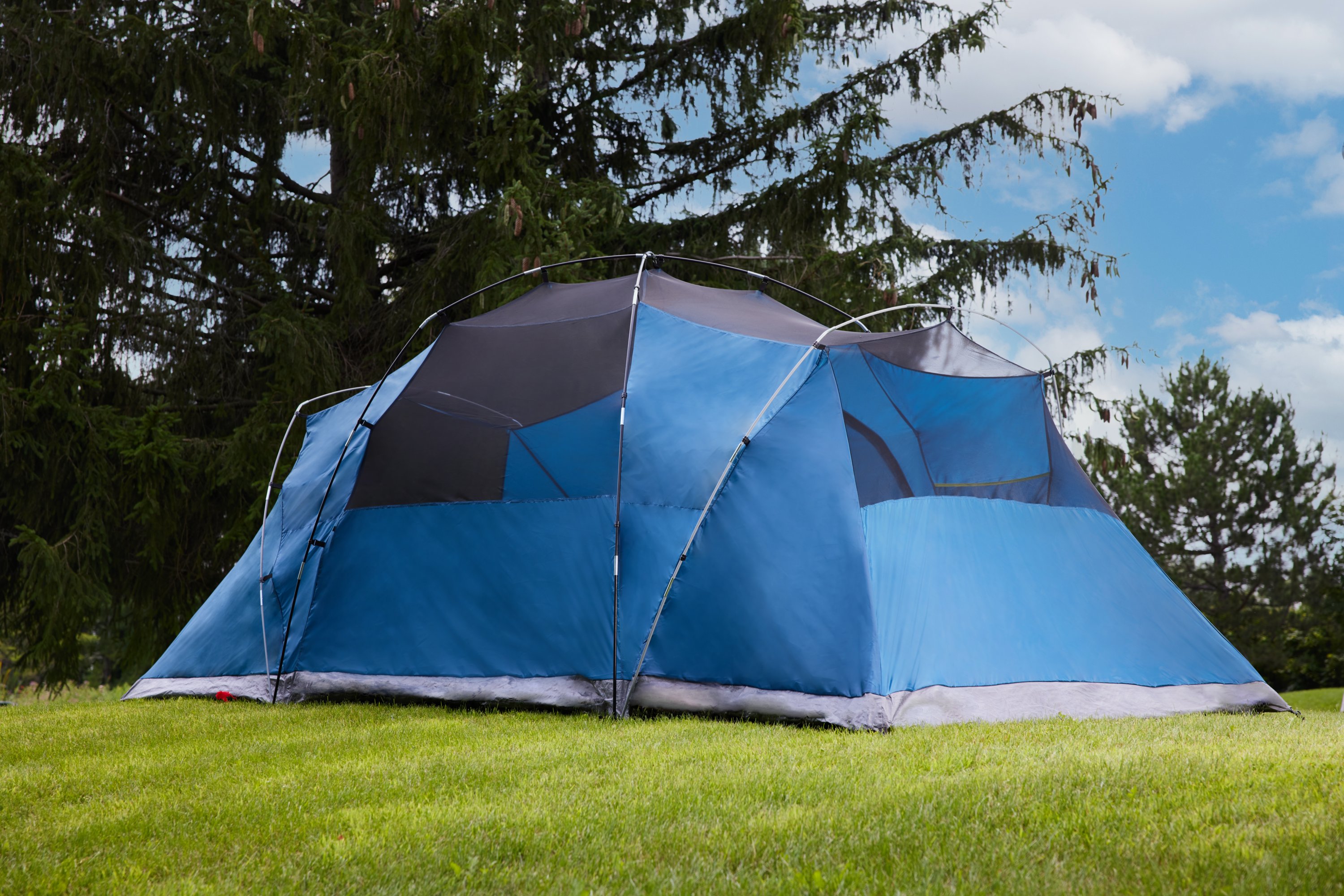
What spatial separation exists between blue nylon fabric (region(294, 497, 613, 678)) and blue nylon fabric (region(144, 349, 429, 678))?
227mm

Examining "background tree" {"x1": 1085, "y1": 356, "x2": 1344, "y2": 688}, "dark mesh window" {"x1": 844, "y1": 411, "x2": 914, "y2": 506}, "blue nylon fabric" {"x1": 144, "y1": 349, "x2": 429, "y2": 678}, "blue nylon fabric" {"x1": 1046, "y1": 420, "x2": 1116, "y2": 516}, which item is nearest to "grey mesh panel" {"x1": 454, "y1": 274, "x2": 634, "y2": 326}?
"blue nylon fabric" {"x1": 144, "y1": 349, "x2": 429, "y2": 678}

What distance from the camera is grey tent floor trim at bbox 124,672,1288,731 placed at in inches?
184

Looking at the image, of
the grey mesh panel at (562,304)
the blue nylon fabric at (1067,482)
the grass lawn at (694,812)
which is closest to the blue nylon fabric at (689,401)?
the grey mesh panel at (562,304)

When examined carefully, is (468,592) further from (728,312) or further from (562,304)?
(728,312)

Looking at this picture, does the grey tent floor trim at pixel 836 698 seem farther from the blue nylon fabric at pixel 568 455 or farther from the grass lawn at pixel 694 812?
the blue nylon fabric at pixel 568 455

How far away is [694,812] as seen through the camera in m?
2.96

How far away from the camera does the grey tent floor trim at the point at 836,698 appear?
4676 millimetres

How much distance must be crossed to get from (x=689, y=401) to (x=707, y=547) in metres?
0.90

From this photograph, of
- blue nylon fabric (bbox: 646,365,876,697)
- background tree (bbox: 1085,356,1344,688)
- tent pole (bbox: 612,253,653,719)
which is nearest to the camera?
blue nylon fabric (bbox: 646,365,876,697)

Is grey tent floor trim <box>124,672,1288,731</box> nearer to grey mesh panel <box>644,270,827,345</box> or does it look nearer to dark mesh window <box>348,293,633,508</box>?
dark mesh window <box>348,293,633,508</box>

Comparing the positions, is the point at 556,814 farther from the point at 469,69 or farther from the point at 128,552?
the point at 128,552

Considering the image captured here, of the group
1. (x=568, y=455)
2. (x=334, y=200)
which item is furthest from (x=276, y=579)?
(x=334, y=200)

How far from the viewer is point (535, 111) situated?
1157 centimetres

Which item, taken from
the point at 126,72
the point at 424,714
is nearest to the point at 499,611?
the point at 424,714
